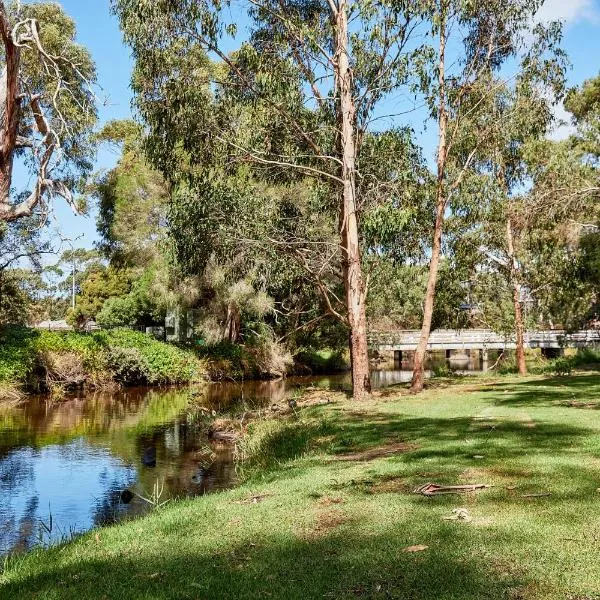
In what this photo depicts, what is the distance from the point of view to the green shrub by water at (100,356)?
23.5m

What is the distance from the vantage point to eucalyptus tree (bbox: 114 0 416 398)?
15.3 meters

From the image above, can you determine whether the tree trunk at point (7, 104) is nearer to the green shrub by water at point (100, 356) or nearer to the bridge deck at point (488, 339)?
the green shrub by water at point (100, 356)

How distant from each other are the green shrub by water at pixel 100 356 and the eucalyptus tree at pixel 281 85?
10720 mm

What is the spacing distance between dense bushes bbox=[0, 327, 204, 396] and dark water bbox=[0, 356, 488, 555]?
6.04 feet

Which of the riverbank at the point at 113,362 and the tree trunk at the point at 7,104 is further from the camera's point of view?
the riverbank at the point at 113,362

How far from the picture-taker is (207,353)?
3212 cm

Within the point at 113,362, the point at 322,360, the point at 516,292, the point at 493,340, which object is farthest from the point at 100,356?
the point at 493,340

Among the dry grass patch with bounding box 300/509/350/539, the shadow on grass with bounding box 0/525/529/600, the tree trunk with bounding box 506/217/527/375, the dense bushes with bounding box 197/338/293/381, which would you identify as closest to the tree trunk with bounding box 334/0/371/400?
the tree trunk with bounding box 506/217/527/375

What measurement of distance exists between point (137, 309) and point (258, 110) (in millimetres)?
32801

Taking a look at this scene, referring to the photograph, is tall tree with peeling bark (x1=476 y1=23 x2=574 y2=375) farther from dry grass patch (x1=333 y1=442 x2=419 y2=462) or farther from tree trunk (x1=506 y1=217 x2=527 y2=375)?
dry grass patch (x1=333 y1=442 x2=419 y2=462)

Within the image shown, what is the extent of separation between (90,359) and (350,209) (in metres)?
14.6

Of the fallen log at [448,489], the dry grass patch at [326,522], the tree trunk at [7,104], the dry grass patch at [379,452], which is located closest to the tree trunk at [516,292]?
the dry grass patch at [379,452]

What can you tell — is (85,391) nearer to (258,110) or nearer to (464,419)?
(258,110)

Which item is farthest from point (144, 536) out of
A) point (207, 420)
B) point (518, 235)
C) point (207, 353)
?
point (207, 353)
